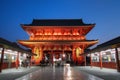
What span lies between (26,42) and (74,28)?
13.7 meters

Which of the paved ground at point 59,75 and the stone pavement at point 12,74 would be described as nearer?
the paved ground at point 59,75

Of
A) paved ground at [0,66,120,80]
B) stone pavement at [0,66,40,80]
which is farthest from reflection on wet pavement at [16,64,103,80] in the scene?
stone pavement at [0,66,40,80]

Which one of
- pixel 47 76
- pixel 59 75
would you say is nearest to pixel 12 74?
pixel 47 76

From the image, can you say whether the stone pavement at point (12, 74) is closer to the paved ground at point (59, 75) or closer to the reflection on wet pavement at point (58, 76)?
the paved ground at point (59, 75)

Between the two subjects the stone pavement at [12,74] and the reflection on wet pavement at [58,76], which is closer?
the reflection on wet pavement at [58,76]

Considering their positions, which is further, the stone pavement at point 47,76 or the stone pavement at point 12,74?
the stone pavement at point 12,74

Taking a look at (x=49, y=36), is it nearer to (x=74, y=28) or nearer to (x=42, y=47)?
(x=42, y=47)

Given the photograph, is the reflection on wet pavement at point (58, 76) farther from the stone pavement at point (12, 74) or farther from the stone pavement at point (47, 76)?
the stone pavement at point (12, 74)

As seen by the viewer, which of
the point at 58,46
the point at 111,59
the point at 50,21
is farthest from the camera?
the point at 50,21

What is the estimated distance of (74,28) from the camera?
37062 mm

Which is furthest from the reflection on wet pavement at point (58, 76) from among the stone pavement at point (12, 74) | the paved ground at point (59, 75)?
the stone pavement at point (12, 74)

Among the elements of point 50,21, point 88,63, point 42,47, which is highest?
point 50,21

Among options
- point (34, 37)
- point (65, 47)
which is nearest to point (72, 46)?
point (65, 47)

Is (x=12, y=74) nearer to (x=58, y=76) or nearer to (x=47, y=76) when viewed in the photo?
(x=47, y=76)
